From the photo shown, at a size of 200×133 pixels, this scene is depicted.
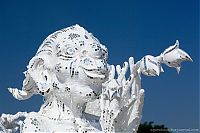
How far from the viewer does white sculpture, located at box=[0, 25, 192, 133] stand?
3.11m

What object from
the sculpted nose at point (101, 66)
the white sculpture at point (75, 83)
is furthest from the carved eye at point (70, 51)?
the sculpted nose at point (101, 66)

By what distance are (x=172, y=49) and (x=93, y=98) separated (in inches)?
25.5

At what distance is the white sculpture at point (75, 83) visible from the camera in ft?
10.2

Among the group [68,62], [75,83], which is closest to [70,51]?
[68,62]

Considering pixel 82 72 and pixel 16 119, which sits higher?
pixel 82 72

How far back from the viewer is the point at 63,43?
3207 mm

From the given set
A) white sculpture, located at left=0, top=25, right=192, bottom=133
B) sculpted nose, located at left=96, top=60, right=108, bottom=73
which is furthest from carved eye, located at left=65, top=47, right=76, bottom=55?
sculpted nose, located at left=96, top=60, right=108, bottom=73

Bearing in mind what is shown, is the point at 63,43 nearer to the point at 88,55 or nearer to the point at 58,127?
the point at 88,55

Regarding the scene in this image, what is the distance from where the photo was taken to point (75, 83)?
3.12m

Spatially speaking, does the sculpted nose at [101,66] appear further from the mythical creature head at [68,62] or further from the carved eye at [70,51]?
the carved eye at [70,51]

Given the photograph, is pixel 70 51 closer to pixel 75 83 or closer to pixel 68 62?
pixel 68 62

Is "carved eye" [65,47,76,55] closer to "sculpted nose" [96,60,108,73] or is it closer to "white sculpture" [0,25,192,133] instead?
"white sculpture" [0,25,192,133]

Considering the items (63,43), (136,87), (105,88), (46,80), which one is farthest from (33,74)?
(136,87)

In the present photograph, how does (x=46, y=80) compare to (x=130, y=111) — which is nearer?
(x=46, y=80)
